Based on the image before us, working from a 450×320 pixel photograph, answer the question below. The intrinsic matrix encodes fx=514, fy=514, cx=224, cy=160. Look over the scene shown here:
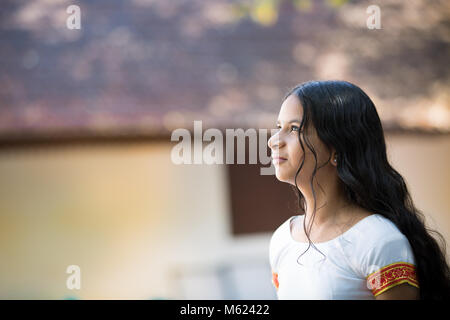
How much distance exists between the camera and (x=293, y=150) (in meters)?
1.51

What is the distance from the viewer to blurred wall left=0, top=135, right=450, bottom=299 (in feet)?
19.2

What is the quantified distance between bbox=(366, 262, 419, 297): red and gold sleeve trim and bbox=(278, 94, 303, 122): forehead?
49cm

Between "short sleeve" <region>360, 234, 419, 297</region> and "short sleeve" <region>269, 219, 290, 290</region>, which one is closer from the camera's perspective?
"short sleeve" <region>360, 234, 419, 297</region>

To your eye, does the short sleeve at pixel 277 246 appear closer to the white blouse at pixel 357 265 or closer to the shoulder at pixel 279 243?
the shoulder at pixel 279 243

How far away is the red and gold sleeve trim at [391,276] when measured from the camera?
1357 millimetres

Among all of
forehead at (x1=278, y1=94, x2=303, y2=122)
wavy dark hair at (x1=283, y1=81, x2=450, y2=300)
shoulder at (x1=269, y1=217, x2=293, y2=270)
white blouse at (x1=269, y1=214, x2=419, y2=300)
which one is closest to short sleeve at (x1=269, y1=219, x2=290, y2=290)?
shoulder at (x1=269, y1=217, x2=293, y2=270)

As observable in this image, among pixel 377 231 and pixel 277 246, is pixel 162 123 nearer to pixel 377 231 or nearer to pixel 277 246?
pixel 277 246

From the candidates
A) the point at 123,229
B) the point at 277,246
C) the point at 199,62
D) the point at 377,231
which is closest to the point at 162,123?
the point at 199,62

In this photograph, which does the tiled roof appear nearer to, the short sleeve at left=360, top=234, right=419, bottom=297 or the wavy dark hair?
the wavy dark hair

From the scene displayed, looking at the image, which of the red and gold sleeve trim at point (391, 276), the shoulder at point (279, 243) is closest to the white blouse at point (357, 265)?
the red and gold sleeve trim at point (391, 276)

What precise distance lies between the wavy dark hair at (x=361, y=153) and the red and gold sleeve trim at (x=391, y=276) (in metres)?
0.11

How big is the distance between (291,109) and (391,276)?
55 centimetres
